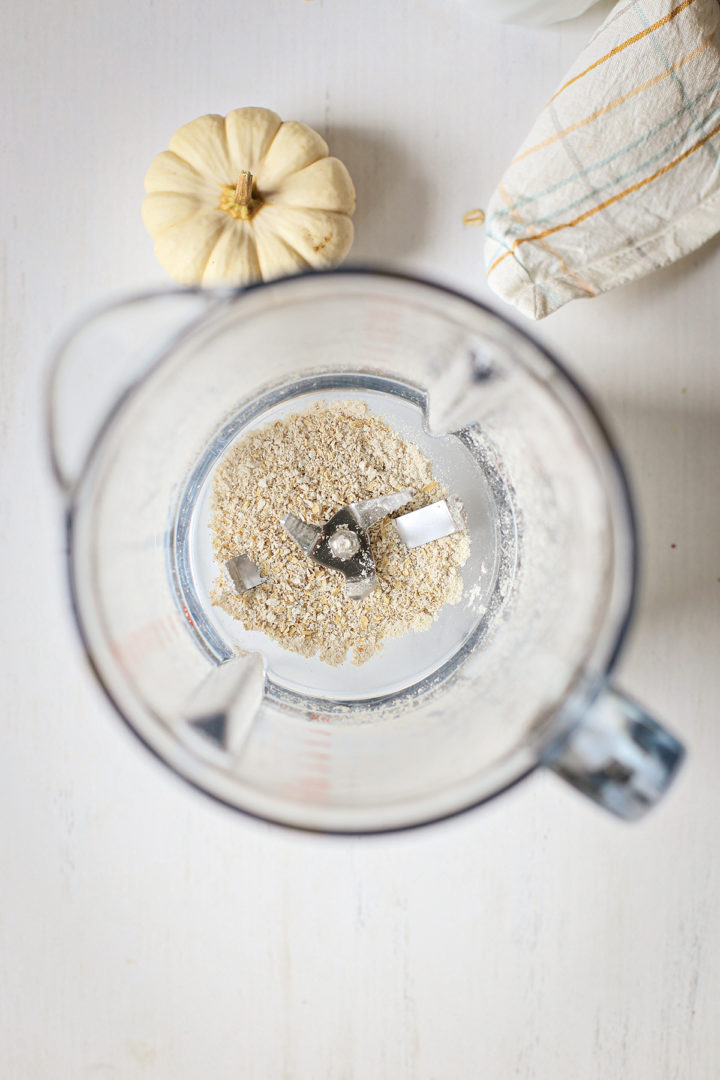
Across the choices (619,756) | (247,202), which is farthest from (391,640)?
(247,202)

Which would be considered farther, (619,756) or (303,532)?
(303,532)

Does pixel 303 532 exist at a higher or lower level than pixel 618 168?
lower

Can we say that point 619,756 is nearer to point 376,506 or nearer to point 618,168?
point 376,506

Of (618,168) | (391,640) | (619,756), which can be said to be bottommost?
(619,756)

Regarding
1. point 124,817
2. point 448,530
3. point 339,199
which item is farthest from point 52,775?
point 339,199

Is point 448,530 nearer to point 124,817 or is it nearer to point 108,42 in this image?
point 124,817

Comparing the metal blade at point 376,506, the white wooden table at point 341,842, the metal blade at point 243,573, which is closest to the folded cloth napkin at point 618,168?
the white wooden table at point 341,842
